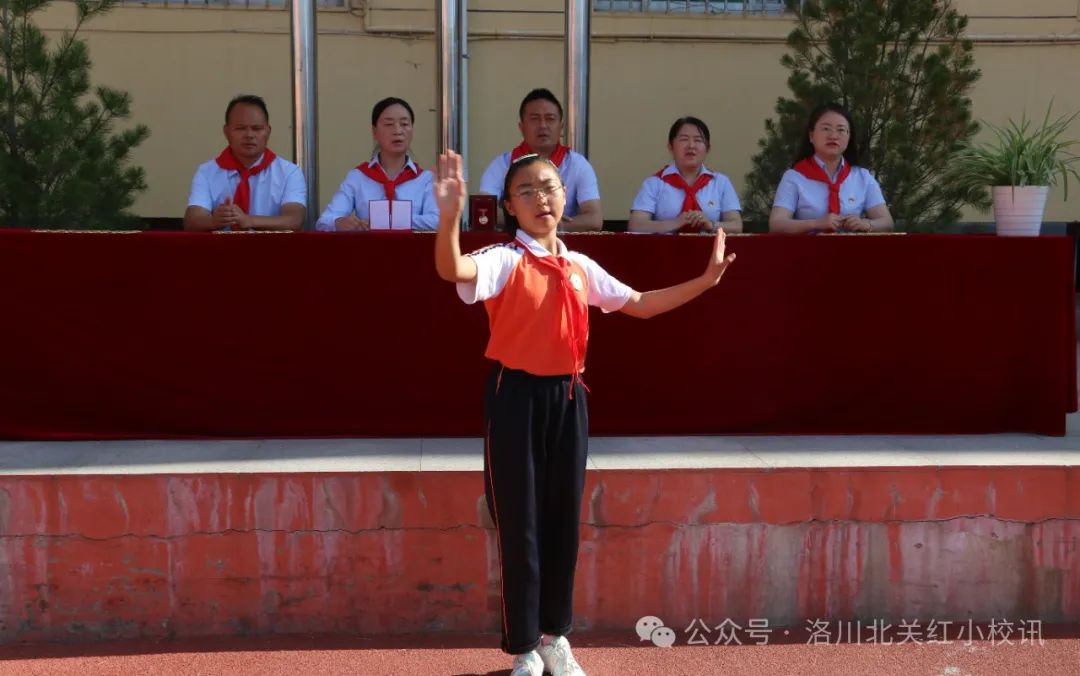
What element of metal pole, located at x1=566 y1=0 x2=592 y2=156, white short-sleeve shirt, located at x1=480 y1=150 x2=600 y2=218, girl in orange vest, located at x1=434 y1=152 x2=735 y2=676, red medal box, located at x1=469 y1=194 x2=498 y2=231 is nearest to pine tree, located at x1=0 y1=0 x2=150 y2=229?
white short-sleeve shirt, located at x1=480 y1=150 x2=600 y2=218

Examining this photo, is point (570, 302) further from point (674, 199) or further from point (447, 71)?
point (447, 71)

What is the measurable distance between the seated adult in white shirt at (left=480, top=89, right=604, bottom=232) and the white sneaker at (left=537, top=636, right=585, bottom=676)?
2.14m

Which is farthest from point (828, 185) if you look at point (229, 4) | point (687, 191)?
point (229, 4)

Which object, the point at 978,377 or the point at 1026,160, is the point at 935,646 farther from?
the point at 1026,160

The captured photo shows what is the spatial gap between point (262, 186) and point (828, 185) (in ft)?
7.74

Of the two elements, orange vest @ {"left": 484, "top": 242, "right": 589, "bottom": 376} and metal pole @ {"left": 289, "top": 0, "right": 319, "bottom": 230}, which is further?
metal pole @ {"left": 289, "top": 0, "right": 319, "bottom": 230}

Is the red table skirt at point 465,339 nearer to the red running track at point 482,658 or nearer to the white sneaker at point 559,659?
the red running track at point 482,658

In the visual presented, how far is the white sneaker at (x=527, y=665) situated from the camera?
116 inches

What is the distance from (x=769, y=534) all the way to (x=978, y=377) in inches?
43.2

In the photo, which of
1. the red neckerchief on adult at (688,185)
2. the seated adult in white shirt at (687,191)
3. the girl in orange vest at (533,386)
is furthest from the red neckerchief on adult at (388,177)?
the girl in orange vest at (533,386)

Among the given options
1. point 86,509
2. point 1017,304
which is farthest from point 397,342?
point 1017,304

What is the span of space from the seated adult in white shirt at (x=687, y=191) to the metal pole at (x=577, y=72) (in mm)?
375

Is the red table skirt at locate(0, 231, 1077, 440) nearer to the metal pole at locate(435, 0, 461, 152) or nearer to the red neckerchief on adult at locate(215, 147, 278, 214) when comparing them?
the red neckerchief on adult at locate(215, 147, 278, 214)

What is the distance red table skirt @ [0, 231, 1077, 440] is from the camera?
3.71 metres
